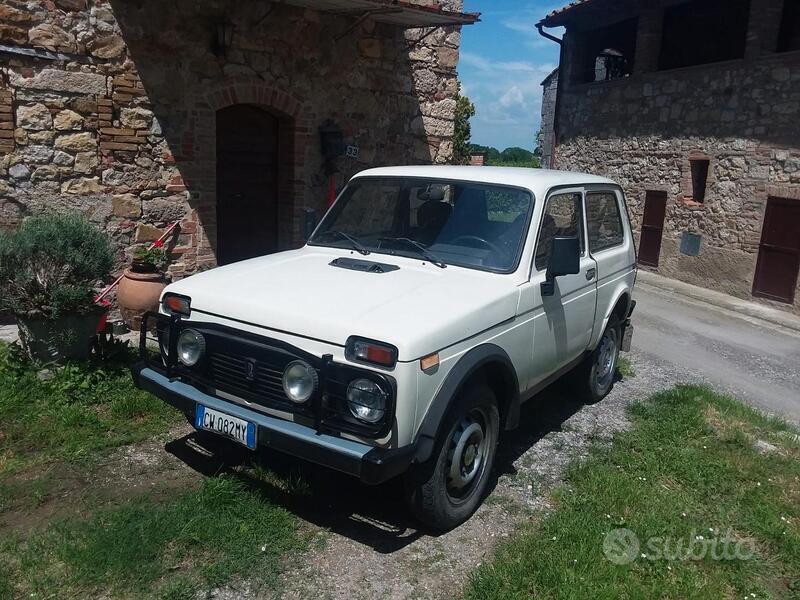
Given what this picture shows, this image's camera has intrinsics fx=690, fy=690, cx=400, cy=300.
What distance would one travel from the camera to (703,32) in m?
14.1

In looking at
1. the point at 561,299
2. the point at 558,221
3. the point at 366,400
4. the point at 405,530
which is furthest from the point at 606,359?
the point at 366,400

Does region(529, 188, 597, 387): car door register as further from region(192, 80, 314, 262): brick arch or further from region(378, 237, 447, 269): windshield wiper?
region(192, 80, 314, 262): brick arch

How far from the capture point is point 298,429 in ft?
11.2

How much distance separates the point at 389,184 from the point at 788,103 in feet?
31.2

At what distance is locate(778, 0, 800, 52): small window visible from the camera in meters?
11.9

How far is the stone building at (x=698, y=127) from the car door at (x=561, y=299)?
8.11 meters

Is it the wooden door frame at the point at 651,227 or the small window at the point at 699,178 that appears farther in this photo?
the wooden door frame at the point at 651,227

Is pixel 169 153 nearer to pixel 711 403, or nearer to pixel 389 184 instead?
pixel 389 184

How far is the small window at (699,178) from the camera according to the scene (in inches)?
532

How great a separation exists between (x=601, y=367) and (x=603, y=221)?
51.0 inches

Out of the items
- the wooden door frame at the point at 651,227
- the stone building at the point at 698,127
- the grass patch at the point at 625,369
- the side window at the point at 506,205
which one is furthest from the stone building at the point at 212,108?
the wooden door frame at the point at 651,227

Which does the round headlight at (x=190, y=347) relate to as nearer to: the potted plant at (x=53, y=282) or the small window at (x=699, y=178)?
the potted plant at (x=53, y=282)

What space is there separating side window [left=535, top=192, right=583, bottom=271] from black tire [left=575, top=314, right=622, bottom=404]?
3.69ft

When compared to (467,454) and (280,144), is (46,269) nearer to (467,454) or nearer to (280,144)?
(467,454)
